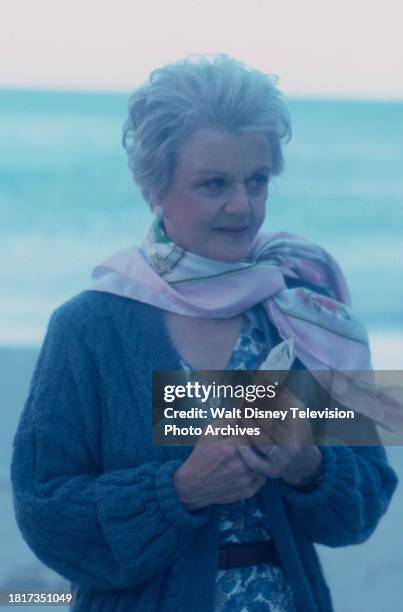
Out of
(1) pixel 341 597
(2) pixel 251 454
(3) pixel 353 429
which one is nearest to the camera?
(2) pixel 251 454

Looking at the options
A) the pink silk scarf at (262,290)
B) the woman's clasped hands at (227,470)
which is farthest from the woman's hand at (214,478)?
the pink silk scarf at (262,290)

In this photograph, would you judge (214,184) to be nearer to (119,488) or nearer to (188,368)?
(188,368)

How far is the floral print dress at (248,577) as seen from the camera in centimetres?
113

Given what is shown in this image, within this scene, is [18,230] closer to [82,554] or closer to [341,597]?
[82,554]

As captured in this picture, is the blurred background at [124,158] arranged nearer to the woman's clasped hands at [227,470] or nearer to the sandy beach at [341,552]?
the sandy beach at [341,552]

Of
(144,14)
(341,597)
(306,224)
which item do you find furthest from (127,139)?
(341,597)

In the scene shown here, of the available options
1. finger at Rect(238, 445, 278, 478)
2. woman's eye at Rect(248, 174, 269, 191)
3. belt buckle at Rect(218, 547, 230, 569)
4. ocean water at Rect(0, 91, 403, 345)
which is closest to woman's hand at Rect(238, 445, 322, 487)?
finger at Rect(238, 445, 278, 478)

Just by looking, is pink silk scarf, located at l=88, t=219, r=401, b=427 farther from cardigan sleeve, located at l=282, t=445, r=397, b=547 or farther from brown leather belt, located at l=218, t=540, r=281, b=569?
brown leather belt, located at l=218, t=540, r=281, b=569

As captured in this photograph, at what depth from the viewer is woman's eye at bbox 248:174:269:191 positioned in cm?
118

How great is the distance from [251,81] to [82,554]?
0.66 m

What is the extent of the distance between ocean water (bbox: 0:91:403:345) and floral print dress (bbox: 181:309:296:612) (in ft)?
0.85

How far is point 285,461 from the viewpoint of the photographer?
1.11m

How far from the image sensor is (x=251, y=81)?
117 centimetres

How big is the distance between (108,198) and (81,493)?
43cm
